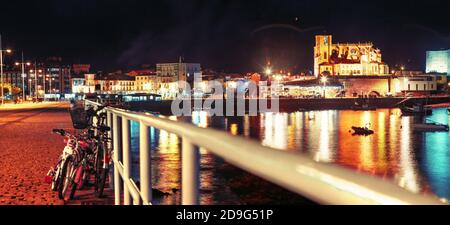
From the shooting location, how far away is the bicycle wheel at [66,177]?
801 cm

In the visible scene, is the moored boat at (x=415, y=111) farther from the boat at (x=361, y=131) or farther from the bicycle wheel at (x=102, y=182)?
the bicycle wheel at (x=102, y=182)

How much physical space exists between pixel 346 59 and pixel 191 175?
155 meters

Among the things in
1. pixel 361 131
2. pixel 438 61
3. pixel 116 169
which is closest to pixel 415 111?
pixel 361 131

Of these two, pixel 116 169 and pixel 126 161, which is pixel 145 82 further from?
pixel 126 161

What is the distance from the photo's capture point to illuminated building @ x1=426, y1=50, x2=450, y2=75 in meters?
161

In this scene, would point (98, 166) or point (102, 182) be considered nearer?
point (102, 182)

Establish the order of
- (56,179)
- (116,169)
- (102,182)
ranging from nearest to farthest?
1. (116,169)
2. (102,182)
3. (56,179)

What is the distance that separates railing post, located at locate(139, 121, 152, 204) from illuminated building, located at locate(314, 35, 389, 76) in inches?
5476

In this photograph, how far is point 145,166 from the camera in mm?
4152

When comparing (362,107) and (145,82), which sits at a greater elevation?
(145,82)

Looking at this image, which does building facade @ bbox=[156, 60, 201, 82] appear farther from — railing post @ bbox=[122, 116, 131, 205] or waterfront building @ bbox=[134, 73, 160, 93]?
railing post @ bbox=[122, 116, 131, 205]

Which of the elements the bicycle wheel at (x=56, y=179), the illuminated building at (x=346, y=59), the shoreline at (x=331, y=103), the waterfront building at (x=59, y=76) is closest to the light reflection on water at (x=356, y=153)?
the bicycle wheel at (x=56, y=179)

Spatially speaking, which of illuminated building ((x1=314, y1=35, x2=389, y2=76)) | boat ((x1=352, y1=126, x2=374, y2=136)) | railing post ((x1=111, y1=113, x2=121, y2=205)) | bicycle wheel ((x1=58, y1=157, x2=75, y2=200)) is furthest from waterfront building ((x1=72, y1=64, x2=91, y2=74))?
railing post ((x1=111, y1=113, x2=121, y2=205))
